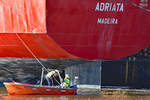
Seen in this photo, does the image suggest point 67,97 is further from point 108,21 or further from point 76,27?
point 108,21

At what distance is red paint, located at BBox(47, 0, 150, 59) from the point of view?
2656cm

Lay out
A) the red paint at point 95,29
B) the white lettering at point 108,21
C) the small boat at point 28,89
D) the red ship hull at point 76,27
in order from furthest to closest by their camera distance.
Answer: the white lettering at point 108,21, the red paint at point 95,29, the red ship hull at point 76,27, the small boat at point 28,89

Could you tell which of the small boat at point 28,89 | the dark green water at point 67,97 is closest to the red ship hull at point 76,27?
the small boat at point 28,89

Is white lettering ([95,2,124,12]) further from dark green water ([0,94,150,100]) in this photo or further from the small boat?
the small boat

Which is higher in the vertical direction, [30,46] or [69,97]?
[30,46]

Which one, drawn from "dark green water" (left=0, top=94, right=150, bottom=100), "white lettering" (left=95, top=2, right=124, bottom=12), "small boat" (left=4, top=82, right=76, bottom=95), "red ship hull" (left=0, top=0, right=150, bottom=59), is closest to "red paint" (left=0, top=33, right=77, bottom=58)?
"red ship hull" (left=0, top=0, right=150, bottom=59)

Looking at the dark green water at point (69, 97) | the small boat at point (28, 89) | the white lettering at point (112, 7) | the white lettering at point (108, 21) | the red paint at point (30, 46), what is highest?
the white lettering at point (112, 7)

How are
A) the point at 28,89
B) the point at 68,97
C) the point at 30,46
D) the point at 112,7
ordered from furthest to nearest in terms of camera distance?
the point at 30,46 → the point at 112,7 → the point at 28,89 → the point at 68,97

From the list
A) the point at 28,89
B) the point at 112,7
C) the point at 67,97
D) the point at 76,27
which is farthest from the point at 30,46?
the point at 112,7

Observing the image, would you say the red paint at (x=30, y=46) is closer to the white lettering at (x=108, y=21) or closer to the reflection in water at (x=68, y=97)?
the white lettering at (x=108, y=21)

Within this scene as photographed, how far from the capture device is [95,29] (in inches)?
1066

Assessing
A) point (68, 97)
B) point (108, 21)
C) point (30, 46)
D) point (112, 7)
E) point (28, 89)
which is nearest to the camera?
point (68, 97)

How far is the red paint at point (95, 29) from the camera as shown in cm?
2656

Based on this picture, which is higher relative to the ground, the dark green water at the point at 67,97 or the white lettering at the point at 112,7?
the white lettering at the point at 112,7
